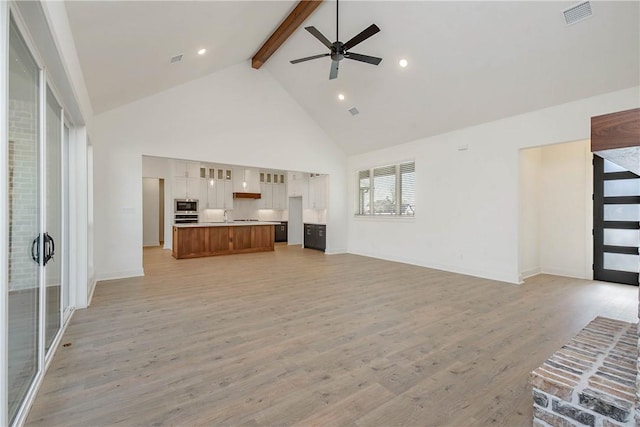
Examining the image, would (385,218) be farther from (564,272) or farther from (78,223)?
(78,223)

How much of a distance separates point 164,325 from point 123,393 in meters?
1.27

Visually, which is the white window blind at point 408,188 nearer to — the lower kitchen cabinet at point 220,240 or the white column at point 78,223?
the lower kitchen cabinet at point 220,240

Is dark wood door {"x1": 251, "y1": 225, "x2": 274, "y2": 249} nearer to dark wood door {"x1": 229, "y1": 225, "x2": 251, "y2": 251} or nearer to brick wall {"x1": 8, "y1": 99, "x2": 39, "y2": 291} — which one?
dark wood door {"x1": 229, "y1": 225, "x2": 251, "y2": 251}

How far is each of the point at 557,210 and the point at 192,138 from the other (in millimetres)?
7692

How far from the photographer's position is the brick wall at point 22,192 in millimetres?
1783

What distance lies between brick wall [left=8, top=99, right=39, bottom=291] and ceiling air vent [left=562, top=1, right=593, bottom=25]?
534 centimetres

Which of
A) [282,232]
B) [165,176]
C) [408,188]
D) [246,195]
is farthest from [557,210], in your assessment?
[165,176]

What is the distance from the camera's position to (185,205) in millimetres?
9828

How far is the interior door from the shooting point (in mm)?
5223

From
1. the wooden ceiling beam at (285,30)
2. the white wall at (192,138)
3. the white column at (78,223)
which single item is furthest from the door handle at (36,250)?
the wooden ceiling beam at (285,30)

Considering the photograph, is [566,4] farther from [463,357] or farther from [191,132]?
[191,132]

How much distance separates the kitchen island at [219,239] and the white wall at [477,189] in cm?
Answer: 387

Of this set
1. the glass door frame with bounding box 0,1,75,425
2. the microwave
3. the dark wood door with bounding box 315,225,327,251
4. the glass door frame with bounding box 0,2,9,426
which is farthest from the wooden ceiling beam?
the microwave

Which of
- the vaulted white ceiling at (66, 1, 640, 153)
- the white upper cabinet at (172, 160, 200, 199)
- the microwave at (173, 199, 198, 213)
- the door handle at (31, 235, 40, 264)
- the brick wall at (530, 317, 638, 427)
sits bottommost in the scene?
the brick wall at (530, 317, 638, 427)
